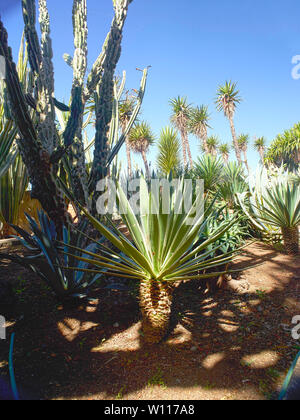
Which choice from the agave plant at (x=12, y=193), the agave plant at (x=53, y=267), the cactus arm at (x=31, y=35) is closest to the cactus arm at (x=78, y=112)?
the cactus arm at (x=31, y=35)

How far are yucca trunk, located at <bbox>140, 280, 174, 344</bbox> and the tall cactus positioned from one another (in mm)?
1791

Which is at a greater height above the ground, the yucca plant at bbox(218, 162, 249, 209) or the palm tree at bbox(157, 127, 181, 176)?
the palm tree at bbox(157, 127, 181, 176)

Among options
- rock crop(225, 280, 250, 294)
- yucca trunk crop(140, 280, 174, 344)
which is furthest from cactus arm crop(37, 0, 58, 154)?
rock crop(225, 280, 250, 294)

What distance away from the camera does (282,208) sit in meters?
3.96

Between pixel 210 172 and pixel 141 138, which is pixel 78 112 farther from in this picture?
pixel 141 138

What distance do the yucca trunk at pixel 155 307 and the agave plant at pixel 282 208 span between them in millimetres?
2546

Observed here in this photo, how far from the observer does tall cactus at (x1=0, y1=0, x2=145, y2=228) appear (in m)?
3.04

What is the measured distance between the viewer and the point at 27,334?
2.33 meters

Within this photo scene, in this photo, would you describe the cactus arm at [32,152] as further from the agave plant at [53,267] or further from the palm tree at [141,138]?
the palm tree at [141,138]

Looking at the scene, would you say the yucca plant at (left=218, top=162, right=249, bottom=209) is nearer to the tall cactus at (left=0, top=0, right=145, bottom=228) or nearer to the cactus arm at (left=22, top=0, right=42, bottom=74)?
the tall cactus at (left=0, top=0, right=145, bottom=228)

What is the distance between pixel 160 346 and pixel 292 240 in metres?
2.98

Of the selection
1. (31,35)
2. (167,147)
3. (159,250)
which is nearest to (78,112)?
(31,35)

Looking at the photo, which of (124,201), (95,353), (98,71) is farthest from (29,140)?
(95,353)
